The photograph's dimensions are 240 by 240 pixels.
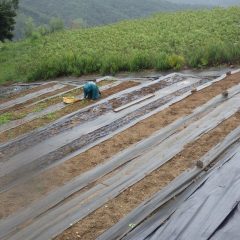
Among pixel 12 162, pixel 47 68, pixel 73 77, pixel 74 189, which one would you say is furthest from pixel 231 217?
pixel 47 68

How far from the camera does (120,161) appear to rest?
5.23 meters

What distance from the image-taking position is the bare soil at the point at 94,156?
4586 mm

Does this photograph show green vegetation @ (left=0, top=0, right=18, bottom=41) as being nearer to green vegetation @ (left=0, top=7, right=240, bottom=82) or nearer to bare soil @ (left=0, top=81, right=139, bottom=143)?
green vegetation @ (left=0, top=7, right=240, bottom=82)

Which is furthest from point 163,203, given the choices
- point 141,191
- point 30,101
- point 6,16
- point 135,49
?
point 6,16

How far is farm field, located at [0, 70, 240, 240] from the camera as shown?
386cm

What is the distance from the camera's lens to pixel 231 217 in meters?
3.45

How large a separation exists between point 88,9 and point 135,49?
83103 mm

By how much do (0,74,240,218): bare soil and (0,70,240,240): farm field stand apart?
0.01m

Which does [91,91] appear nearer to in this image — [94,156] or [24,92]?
[24,92]

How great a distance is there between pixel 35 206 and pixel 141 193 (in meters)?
1.22

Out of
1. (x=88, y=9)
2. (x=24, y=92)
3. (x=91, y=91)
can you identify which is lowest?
(x=88, y=9)

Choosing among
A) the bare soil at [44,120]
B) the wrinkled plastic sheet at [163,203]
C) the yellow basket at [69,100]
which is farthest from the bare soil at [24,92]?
the wrinkled plastic sheet at [163,203]

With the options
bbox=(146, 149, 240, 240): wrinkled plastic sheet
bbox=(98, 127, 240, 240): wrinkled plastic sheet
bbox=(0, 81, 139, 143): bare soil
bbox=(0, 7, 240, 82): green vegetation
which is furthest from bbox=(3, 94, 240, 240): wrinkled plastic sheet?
bbox=(0, 7, 240, 82): green vegetation

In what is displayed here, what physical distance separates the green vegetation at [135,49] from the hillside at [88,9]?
6454cm
